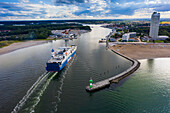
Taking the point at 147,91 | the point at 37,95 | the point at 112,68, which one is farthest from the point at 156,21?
the point at 37,95

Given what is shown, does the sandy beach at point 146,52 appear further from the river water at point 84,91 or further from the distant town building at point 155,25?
the distant town building at point 155,25

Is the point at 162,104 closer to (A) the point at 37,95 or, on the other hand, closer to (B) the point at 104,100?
(B) the point at 104,100

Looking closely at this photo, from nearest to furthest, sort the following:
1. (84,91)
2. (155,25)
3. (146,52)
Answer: (84,91) → (146,52) → (155,25)

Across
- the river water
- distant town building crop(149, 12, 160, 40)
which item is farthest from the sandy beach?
distant town building crop(149, 12, 160, 40)

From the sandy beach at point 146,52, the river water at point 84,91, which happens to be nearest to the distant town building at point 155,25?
the sandy beach at point 146,52

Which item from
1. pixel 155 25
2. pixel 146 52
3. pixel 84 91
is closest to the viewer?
pixel 84 91

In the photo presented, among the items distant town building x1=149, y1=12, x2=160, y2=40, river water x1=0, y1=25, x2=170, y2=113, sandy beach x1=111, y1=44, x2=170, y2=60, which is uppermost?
distant town building x1=149, y1=12, x2=160, y2=40

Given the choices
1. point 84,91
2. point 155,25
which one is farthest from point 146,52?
point 155,25

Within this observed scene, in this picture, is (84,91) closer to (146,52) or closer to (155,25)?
(146,52)

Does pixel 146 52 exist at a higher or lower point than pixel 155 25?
lower

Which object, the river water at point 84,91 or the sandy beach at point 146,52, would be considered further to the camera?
the sandy beach at point 146,52

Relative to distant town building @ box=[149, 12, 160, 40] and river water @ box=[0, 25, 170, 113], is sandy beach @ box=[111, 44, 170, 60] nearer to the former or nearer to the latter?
river water @ box=[0, 25, 170, 113]
